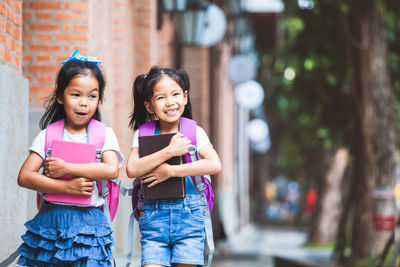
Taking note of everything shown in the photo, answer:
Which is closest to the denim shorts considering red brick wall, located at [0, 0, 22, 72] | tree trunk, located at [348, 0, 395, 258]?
red brick wall, located at [0, 0, 22, 72]

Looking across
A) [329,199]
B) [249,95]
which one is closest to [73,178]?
[329,199]

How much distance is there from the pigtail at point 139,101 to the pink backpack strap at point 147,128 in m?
0.15

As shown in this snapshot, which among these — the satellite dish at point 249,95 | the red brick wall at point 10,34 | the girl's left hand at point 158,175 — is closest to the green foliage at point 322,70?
the satellite dish at point 249,95

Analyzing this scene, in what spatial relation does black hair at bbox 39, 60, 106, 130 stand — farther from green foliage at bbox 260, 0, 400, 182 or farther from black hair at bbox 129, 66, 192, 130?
green foliage at bbox 260, 0, 400, 182

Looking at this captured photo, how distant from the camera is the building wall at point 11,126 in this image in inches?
190

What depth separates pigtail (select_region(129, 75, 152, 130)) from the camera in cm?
433

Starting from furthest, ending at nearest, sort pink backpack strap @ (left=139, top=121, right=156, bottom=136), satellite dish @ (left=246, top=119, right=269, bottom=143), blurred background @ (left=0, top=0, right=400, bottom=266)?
1. satellite dish @ (left=246, top=119, right=269, bottom=143)
2. blurred background @ (left=0, top=0, right=400, bottom=266)
3. pink backpack strap @ (left=139, top=121, right=156, bottom=136)

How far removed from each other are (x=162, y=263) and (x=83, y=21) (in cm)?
388

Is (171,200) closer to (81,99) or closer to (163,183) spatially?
(163,183)

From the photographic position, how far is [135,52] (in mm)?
10078

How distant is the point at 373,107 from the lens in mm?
11641

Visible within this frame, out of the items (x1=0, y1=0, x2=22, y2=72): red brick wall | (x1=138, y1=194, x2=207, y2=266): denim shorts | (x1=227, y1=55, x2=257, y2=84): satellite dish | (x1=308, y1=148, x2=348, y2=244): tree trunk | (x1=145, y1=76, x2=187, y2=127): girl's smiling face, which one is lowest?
(x1=308, y1=148, x2=348, y2=244): tree trunk

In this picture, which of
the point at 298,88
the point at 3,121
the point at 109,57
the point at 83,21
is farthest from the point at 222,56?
the point at 3,121

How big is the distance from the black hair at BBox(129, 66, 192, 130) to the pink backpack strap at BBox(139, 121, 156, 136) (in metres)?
0.14
